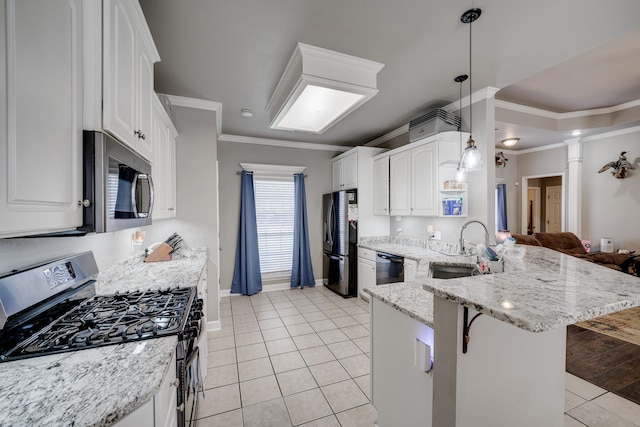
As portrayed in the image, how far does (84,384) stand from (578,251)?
619 cm

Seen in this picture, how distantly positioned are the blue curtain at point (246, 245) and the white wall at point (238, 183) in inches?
4.5

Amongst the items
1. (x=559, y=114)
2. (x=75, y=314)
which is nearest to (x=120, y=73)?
(x=75, y=314)

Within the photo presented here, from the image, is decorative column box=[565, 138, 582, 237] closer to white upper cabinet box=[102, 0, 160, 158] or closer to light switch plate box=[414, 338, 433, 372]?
light switch plate box=[414, 338, 433, 372]

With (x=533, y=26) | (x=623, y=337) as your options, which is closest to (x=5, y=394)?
(x=533, y=26)

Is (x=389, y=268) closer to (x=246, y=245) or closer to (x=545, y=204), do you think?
(x=246, y=245)

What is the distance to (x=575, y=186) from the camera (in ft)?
15.6

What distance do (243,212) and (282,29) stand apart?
3.07 m

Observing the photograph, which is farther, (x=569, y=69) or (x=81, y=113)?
(x=569, y=69)

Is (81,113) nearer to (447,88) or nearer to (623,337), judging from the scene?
(447,88)

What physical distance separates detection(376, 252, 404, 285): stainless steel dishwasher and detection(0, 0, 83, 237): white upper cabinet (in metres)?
3.20

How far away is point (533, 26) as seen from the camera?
1869 mm

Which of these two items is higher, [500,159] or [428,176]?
[500,159]

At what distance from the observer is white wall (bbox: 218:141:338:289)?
4.45 m

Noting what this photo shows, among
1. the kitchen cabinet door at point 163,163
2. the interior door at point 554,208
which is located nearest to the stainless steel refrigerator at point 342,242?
the kitchen cabinet door at point 163,163
